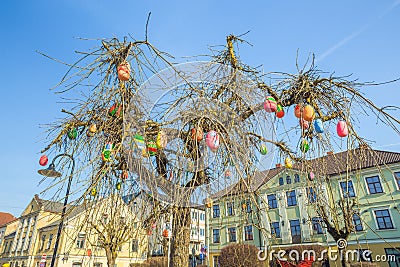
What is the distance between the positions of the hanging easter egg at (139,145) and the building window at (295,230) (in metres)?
16.0

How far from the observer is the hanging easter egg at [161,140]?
79.5 inches

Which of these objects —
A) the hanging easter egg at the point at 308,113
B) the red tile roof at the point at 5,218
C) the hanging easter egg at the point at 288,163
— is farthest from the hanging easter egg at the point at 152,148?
the red tile roof at the point at 5,218

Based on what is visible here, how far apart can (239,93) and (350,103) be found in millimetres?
844

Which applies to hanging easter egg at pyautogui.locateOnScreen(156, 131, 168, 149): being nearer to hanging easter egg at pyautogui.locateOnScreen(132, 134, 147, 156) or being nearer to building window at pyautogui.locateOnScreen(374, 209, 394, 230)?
hanging easter egg at pyautogui.locateOnScreen(132, 134, 147, 156)

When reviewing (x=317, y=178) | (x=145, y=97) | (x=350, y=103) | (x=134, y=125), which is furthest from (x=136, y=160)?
(x=350, y=103)

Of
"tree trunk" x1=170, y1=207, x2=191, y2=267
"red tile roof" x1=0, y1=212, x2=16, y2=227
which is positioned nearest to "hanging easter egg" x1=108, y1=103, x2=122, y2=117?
"tree trunk" x1=170, y1=207, x2=191, y2=267

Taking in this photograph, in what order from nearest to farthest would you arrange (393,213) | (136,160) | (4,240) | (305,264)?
1. (136,160)
2. (305,264)
3. (393,213)
4. (4,240)

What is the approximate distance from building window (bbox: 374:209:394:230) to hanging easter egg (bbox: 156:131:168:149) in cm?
1576

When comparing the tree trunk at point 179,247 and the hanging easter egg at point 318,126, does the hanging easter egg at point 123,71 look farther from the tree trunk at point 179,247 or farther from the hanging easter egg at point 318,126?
the hanging easter egg at point 318,126

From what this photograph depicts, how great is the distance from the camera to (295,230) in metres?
15.5

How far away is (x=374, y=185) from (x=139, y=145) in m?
16.2

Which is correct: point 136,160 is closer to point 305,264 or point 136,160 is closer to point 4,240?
point 305,264

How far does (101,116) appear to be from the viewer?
2.13m

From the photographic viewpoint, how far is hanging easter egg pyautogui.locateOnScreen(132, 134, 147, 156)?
5.51ft
